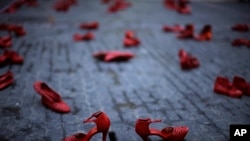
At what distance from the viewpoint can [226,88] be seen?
12.0 ft

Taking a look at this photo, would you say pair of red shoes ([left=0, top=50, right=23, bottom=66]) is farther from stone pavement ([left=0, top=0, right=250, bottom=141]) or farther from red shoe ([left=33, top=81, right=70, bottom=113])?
red shoe ([left=33, top=81, right=70, bottom=113])

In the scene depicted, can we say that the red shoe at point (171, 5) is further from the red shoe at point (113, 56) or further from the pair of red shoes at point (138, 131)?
the pair of red shoes at point (138, 131)

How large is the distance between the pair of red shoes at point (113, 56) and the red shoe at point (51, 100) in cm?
170

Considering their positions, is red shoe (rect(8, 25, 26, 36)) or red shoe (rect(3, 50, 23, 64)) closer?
red shoe (rect(3, 50, 23, 64))

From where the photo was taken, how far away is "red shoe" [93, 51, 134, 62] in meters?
4.85

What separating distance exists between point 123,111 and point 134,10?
729cm

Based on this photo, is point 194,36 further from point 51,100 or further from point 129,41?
point 51,100

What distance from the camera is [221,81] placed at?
3711mm

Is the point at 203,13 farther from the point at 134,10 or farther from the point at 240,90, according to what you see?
the point at 240,90

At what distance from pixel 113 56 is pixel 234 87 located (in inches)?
79.5

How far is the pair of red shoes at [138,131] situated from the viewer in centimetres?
238

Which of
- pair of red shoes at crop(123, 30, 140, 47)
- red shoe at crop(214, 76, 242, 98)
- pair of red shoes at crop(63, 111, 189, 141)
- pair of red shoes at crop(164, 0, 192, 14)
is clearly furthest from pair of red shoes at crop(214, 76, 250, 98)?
pair of red shoes at crop(164, 0, 192, 14)

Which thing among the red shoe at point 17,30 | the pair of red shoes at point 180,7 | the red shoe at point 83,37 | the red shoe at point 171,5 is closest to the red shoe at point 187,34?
the red shoe at point 83,37

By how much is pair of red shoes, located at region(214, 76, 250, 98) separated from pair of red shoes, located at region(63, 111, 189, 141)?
48.6 inches
